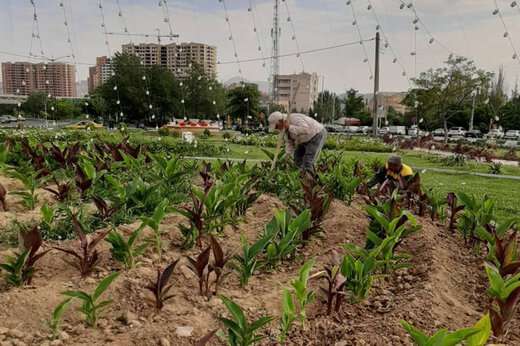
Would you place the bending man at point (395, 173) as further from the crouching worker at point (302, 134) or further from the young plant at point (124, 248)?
the young plant at point (124, 248)

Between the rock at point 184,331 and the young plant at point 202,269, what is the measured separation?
42 cm

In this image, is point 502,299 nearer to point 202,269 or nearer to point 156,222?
point 202,269

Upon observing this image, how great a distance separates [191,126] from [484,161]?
570 inches

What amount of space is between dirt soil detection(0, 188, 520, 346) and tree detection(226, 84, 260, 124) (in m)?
44.3

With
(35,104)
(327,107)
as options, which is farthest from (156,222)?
(327,107)

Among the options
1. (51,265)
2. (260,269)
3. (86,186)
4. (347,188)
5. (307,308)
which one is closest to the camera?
(307,308)

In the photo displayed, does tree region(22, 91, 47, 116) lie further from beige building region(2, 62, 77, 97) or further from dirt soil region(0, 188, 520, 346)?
dirt soil region(0, 188, 520, 346)

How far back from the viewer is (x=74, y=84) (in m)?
36.8

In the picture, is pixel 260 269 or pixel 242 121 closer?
pixel 260 269

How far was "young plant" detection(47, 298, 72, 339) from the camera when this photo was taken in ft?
7.79

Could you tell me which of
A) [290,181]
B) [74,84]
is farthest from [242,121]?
[290,181]

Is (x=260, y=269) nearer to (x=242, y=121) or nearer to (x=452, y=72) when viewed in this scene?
(x=452, y=72)

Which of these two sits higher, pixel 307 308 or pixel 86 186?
pixel 86 186

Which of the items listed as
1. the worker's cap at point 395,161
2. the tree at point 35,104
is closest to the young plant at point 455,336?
the worker's cap at point 395,161
